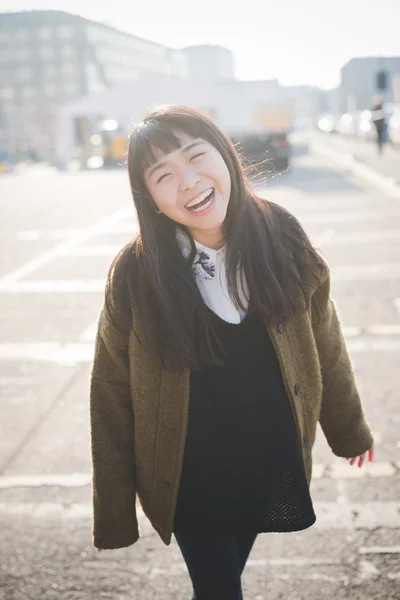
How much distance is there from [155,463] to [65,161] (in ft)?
122

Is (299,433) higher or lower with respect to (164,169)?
lower

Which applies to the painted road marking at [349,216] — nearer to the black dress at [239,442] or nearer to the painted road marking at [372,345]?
the painted road marking at [372,345]

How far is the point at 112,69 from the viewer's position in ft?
353

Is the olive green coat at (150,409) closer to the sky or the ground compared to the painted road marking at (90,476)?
closer to the sky

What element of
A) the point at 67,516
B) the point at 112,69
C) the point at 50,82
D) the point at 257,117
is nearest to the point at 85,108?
the point at 257,117

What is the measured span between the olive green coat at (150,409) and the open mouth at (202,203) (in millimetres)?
364

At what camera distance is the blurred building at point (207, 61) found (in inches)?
5989

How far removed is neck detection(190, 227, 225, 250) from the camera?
1872 millimetres

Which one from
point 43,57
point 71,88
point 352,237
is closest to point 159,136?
point 352,237

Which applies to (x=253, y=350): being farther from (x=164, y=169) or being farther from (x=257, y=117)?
(x=257, y=117)

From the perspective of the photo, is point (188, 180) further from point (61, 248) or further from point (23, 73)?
point (23, 73)

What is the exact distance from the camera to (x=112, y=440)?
6.33 ft

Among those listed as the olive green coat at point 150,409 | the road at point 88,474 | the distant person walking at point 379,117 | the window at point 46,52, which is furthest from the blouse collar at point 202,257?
the window at point 46,52

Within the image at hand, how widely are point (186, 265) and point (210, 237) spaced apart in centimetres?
11
